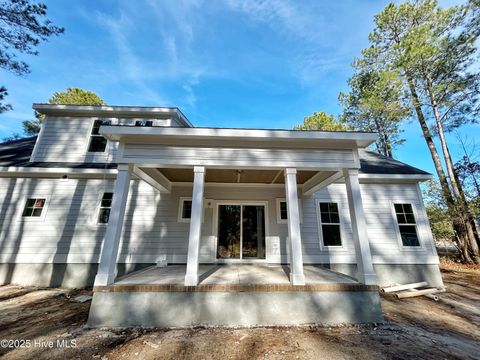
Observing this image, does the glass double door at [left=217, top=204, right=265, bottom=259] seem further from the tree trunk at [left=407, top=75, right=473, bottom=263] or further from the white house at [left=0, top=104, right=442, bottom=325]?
the tree trunk at [left=407, top=75, right=473, bottom=263]

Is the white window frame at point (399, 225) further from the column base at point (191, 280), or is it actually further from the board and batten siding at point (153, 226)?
the column base at point (191, 280)

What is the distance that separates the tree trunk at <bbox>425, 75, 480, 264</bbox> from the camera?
8.89 meters

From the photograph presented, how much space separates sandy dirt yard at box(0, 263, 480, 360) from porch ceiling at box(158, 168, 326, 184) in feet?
10.8

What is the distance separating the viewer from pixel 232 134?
13.1 feet

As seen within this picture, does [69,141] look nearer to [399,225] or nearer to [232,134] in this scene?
[232,134]

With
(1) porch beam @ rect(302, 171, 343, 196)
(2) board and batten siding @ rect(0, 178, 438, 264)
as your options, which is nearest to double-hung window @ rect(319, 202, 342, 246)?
(2) board and batten siding @ rect(0, 178, 438, 264)

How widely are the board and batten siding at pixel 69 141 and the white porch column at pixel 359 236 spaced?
6.19m

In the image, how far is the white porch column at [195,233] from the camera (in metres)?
3.56

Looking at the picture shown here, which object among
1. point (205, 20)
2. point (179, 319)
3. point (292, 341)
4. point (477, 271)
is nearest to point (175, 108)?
point (205, 20)

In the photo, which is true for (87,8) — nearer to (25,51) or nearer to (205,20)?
(25,51)

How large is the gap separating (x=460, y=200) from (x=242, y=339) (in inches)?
467

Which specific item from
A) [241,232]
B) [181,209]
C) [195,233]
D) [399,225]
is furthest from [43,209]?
[399,225]

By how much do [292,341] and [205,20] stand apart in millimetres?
10447

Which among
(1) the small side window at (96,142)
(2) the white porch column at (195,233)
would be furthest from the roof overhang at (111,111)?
(2) the white porch column at (195,233)
